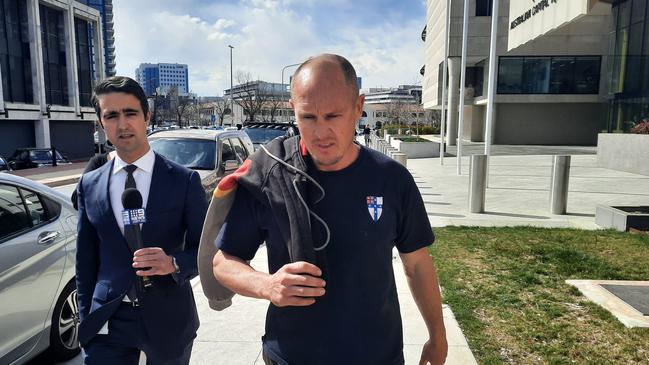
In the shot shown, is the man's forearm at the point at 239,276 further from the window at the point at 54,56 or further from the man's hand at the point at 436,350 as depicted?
the window at the point at 54,56

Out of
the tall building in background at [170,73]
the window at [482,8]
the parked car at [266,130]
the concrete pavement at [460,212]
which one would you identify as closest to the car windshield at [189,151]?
the concrete pavement at [460,212]

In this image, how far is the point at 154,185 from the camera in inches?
92.1

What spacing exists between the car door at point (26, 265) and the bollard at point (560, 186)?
8673 mm

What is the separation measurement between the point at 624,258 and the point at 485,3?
3208 cm

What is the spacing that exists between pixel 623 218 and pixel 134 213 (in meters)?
7.94

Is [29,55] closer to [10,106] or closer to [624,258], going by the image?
[10,106]

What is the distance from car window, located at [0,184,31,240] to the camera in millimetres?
3445

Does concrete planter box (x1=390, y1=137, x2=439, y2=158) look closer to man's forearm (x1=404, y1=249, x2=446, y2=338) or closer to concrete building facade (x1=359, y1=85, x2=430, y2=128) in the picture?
concrete building facade (x1=359, y1=85, x2=430, y2=128)

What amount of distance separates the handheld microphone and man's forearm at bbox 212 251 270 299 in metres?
0.54

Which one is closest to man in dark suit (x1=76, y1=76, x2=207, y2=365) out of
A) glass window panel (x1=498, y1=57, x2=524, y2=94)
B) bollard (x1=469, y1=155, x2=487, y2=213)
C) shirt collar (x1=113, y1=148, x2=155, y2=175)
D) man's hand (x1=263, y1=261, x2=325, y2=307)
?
shirt collar (x1=113, y1=148, x2=155, y2=175)

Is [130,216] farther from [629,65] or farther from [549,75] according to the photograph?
[549,75]

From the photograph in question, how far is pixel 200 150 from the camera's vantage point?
322 inches

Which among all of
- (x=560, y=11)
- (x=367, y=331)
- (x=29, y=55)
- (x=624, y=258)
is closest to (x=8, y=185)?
(x=367, y=331)

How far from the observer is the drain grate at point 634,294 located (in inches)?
178
